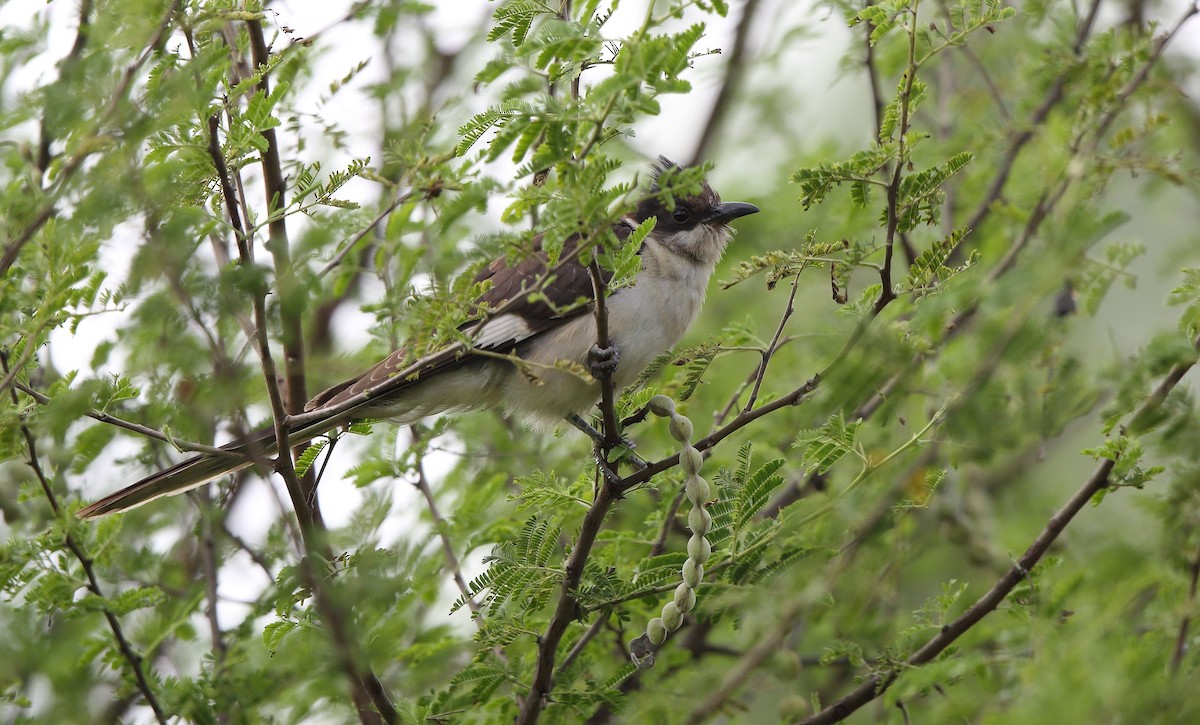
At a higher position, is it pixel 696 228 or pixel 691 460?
pixel 696 228

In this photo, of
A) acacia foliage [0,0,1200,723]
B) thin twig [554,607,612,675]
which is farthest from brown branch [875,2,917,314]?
thin twig [554,607,612,675]

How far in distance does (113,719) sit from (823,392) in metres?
2.92

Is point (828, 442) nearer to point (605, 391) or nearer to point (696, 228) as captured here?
point (605, 391)

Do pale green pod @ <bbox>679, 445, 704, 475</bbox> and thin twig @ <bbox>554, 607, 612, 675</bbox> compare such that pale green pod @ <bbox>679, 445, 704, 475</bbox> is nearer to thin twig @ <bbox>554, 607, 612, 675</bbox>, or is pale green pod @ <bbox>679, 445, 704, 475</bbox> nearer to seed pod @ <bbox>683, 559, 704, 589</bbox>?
seed pod @ <bbox>683, 559, 704, 589</bbox>

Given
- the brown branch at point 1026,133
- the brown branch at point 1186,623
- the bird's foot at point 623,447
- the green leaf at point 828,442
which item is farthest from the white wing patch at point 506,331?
the brown branch at point 1186,623

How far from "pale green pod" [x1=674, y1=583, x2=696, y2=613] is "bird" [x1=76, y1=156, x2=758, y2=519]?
1.14 meters

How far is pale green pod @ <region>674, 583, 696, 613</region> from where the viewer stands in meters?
3.24

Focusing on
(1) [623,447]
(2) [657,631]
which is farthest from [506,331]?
(2) [657,631]

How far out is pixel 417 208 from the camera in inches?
182

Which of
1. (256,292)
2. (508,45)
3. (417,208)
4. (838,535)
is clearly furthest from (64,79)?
(838,535)

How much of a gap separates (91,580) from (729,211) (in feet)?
9.62

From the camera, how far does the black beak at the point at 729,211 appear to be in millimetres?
4949

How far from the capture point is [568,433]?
4965mm

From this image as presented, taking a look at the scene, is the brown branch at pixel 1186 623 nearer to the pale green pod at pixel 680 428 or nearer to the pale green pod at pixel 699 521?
the pale green pod at pixel 699 521
